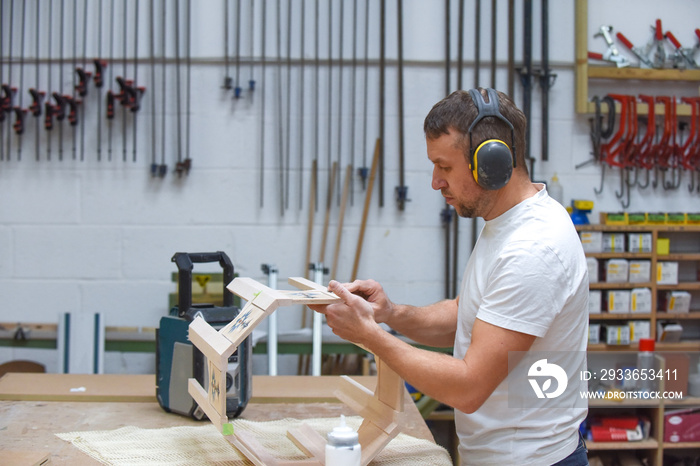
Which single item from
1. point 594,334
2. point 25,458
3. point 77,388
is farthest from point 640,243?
point 25,458

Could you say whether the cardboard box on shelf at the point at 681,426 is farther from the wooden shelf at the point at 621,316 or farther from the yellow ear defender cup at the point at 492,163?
the yellow ear defender cup at the point at 492,163

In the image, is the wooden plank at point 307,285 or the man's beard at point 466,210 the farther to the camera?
the wooden plank at point 307,285

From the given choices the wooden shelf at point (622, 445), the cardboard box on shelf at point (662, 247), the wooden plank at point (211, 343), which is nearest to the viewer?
the wooden plank at point (211, 343)

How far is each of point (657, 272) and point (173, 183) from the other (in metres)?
2.26

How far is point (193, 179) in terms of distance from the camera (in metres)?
3.19

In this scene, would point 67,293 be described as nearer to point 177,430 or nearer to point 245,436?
point 177,430

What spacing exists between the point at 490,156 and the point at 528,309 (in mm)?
299

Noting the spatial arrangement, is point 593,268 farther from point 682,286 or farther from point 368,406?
point 368,406

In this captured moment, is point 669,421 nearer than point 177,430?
No

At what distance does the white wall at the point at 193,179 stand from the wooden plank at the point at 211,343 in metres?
1.61

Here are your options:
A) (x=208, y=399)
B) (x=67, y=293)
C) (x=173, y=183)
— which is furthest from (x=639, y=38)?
(x=67, y=293)

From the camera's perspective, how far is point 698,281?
10.7ft

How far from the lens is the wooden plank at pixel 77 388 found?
1.95 metres

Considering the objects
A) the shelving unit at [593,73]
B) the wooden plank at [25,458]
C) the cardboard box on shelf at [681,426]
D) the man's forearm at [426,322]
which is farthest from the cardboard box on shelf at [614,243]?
the wooden plank at [25,458]
